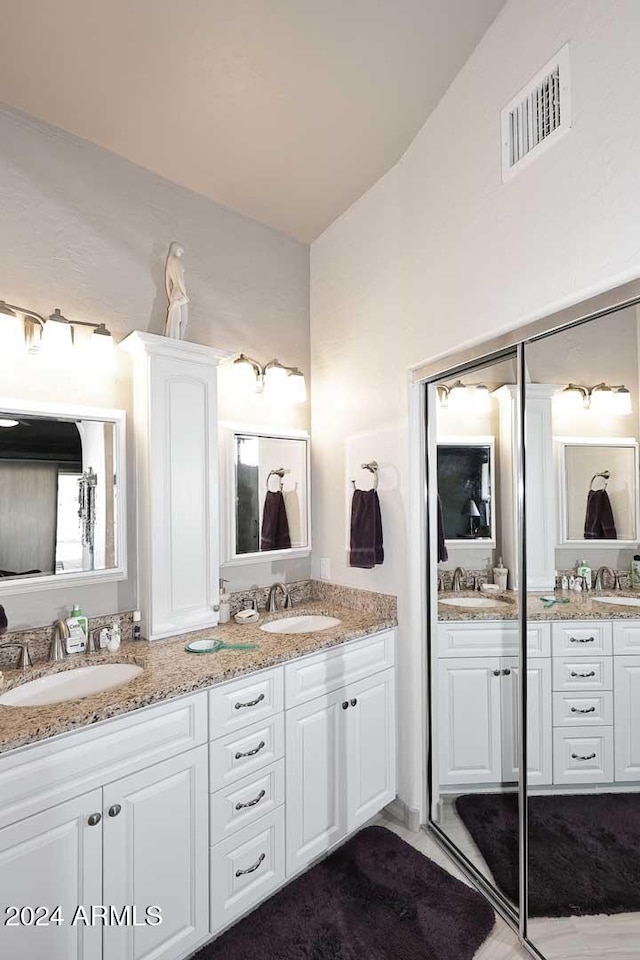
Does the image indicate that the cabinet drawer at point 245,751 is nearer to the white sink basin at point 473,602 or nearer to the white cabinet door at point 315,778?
the white cabinet door at point 315,778

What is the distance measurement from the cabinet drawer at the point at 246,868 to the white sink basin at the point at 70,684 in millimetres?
642

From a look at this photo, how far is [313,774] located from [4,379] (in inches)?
75.0

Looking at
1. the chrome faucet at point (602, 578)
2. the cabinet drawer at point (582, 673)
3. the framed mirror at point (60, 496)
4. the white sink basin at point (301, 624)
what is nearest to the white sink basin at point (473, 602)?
the cabinet drawer at point (582, 673)

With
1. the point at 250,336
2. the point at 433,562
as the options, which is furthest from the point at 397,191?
the point at 433,562

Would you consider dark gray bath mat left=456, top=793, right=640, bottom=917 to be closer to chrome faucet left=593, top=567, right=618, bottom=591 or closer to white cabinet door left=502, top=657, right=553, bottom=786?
white cabinet door left=502, top=657, right=553, bottom=786

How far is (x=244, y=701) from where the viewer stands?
1775 millimetres

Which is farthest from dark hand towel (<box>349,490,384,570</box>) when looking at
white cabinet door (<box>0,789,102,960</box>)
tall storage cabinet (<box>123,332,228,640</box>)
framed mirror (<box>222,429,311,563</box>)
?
white cabinet door (<box>0,789,102,960</box>)

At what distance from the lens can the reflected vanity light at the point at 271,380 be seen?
258cm

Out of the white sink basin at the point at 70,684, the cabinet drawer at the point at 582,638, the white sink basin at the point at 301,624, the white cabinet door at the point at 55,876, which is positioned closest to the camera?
the white cabinet door at the point at 55,876

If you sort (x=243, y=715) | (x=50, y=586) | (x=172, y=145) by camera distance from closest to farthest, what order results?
1. (x=243, y=715)
2. (x=50, y=586)
3. (x=172, y=145)

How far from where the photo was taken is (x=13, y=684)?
5.41ft

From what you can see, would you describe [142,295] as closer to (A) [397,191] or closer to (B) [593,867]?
(A) [397,191]

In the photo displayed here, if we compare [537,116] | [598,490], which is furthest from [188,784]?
[537,116]

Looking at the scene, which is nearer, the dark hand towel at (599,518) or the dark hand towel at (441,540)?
the dark hand towel at (599,518)
